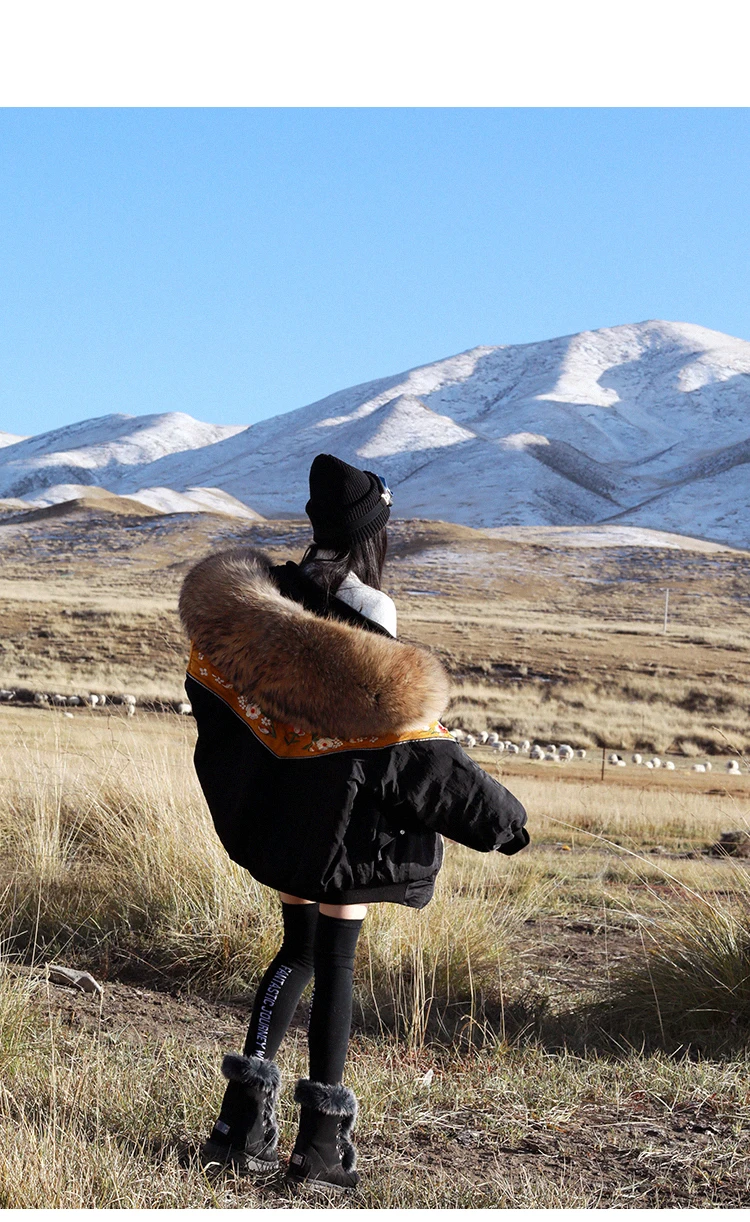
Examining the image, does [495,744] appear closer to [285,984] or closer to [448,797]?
[285,984]

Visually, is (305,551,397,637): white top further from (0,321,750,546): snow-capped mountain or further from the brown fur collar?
(0,321,750,546): snow-capped mountain

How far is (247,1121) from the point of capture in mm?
2906

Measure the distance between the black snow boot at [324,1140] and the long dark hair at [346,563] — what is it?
1307 mm

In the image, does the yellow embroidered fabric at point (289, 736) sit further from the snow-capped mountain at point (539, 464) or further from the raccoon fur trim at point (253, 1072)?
the snow-capped mountain at point (539, 464)

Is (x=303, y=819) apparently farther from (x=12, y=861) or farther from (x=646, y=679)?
(x=646, y=679)

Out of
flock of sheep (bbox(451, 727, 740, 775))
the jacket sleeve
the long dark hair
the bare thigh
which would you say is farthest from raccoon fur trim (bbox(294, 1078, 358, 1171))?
flock of sheep (bbox(451, 727, 740, 775))

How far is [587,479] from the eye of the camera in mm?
Result: 148625

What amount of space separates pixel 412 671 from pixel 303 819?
47 cm

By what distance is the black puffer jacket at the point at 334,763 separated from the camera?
2.83 metres

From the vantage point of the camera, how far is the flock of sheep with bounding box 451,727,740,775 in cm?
2089

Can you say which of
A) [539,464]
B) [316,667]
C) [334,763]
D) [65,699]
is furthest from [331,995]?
[539,464]

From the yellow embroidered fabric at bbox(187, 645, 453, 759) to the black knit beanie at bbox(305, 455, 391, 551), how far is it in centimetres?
49

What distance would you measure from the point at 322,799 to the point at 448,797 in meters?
0.31

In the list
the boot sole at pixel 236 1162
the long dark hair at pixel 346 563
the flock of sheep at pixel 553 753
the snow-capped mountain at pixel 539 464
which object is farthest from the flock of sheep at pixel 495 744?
the snow-capped mountain at pixel 539 464
